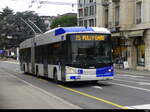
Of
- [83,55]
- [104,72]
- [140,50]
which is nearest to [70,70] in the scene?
[83,55]

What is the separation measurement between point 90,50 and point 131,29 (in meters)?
25.2

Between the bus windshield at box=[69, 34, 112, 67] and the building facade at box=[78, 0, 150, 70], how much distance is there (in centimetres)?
2094

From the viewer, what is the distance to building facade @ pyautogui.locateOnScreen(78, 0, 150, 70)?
38.0 m

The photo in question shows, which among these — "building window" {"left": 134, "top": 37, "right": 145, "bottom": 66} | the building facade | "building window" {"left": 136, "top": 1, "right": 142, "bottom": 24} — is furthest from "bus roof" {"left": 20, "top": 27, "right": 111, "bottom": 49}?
"building window" {"left": 136, "top": 1, "right": 142, "bottom": 24}

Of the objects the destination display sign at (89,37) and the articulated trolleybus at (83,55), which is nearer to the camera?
the articulated trolleybus at (83,55)

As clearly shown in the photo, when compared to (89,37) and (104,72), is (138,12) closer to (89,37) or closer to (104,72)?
(89,37)

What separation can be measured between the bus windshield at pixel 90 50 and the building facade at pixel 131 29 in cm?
2094

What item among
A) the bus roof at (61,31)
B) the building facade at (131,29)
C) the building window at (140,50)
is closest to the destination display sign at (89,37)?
the bus roof at (61,31)

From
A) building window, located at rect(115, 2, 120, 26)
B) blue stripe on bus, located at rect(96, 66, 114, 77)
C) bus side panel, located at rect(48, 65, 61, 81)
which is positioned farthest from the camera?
building window, located at rect(115, 2, 120, 26)

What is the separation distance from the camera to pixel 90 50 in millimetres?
16500

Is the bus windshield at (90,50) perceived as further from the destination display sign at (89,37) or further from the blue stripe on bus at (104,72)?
the blue stripe on bus at (104,72)

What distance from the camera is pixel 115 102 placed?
451 inches

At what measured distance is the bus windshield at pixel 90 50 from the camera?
16.3 metres

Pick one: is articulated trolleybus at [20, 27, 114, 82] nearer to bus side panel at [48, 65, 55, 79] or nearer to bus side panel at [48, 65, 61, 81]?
bus side panel at [48, 65, 61, 81]
